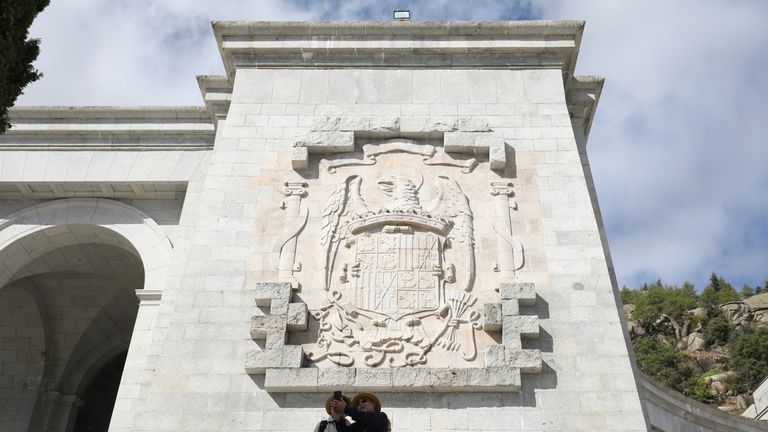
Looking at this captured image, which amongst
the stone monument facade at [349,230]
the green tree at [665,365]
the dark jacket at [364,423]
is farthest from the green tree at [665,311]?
the dark jacket at [364,423]

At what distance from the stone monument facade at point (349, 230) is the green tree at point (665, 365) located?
36155 mm

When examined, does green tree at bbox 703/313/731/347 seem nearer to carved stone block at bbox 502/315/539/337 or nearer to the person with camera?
carved stone block at bbox 502/315/539/337

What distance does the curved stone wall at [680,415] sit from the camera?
49.2ft

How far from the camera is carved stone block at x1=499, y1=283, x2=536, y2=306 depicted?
1027 cm

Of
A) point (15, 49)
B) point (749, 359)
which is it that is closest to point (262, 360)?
point (15, 49)

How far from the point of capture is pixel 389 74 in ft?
43.1

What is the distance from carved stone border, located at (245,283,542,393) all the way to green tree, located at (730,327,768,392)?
38.7m

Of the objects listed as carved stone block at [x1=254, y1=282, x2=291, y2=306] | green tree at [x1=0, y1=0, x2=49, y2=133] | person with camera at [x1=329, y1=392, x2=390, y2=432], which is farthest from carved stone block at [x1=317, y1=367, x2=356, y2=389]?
green tree at [x1=0, y1=0, x2=49, y2=133]

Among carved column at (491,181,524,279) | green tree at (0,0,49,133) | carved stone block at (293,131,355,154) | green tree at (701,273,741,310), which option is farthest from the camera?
green tree at (701,273,741,310)

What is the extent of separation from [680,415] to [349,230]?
906cm

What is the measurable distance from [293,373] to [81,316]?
8.60 metres

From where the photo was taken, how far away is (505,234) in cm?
1105

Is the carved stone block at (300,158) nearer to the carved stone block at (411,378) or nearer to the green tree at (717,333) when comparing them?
the carved stone block at (411,378)

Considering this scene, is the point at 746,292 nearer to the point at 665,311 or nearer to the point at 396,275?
the point at 665,311
